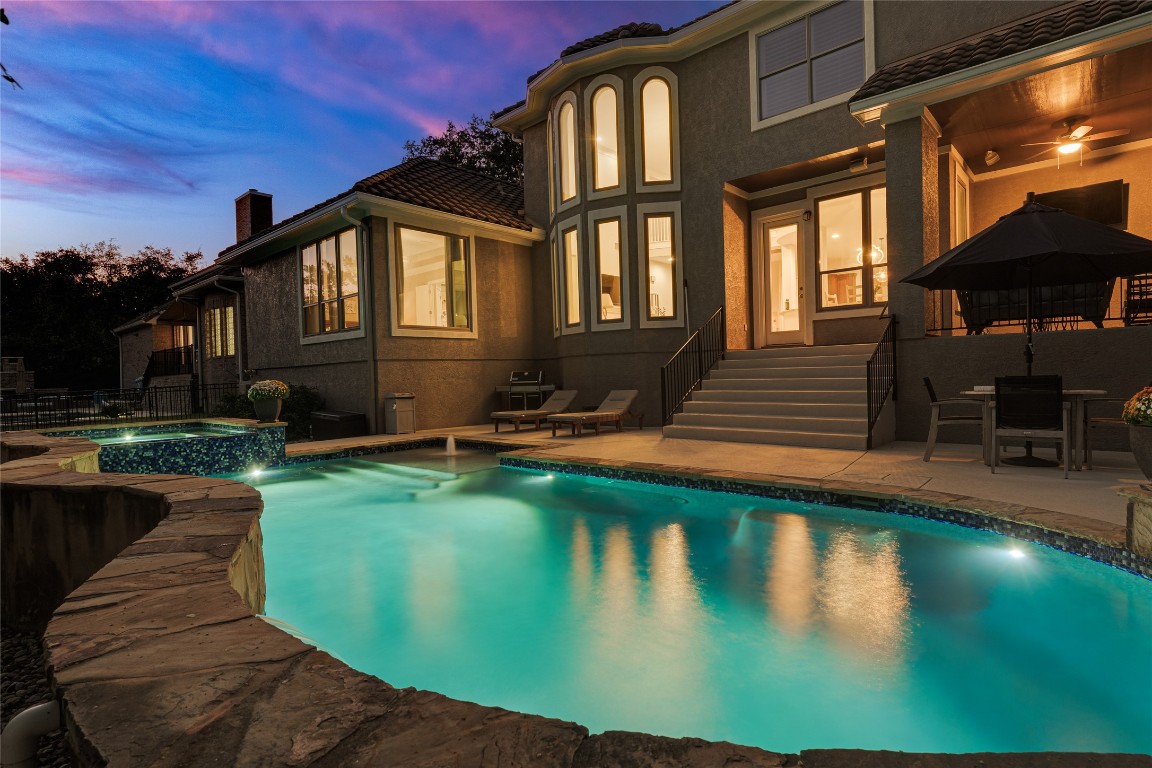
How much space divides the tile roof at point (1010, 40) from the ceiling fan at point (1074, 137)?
154 cm

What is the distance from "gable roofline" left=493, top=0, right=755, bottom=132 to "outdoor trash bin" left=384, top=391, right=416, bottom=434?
728 centimetres

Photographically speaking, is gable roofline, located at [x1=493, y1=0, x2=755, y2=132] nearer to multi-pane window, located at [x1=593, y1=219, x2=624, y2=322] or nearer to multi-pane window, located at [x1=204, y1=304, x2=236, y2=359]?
multi-pane window, located at [x1=593, y1=219, x2=624, y2=322]

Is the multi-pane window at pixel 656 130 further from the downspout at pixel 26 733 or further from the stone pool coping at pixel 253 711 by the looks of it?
the downspout at pixel 26 733

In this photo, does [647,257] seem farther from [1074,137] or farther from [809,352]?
[1074,137]

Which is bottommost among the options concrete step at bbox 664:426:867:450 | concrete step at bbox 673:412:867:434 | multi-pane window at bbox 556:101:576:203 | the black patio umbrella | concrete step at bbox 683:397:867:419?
concrete step at bbox 664:426:867:450

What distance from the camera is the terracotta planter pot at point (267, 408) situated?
34.7 feet

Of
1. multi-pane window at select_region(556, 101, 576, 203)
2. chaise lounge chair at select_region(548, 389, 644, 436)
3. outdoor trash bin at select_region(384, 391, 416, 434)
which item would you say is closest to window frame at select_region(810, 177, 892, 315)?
chaise lounge chair at select_region(548, 389, 644, 436)

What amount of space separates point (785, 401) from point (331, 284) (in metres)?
9.60

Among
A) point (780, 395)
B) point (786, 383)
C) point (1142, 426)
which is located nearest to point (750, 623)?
point (1142, 426)

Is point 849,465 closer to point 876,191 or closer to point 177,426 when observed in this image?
point 876,191

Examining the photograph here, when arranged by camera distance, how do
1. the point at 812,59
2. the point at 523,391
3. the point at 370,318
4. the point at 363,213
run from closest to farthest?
the point at 812,59 → the point at 363,213 → the point at 370,318 → the point at 523,391

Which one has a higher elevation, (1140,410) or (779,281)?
(779,281)

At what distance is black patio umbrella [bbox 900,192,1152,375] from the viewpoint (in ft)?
17.3

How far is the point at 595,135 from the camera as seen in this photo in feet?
38.3
